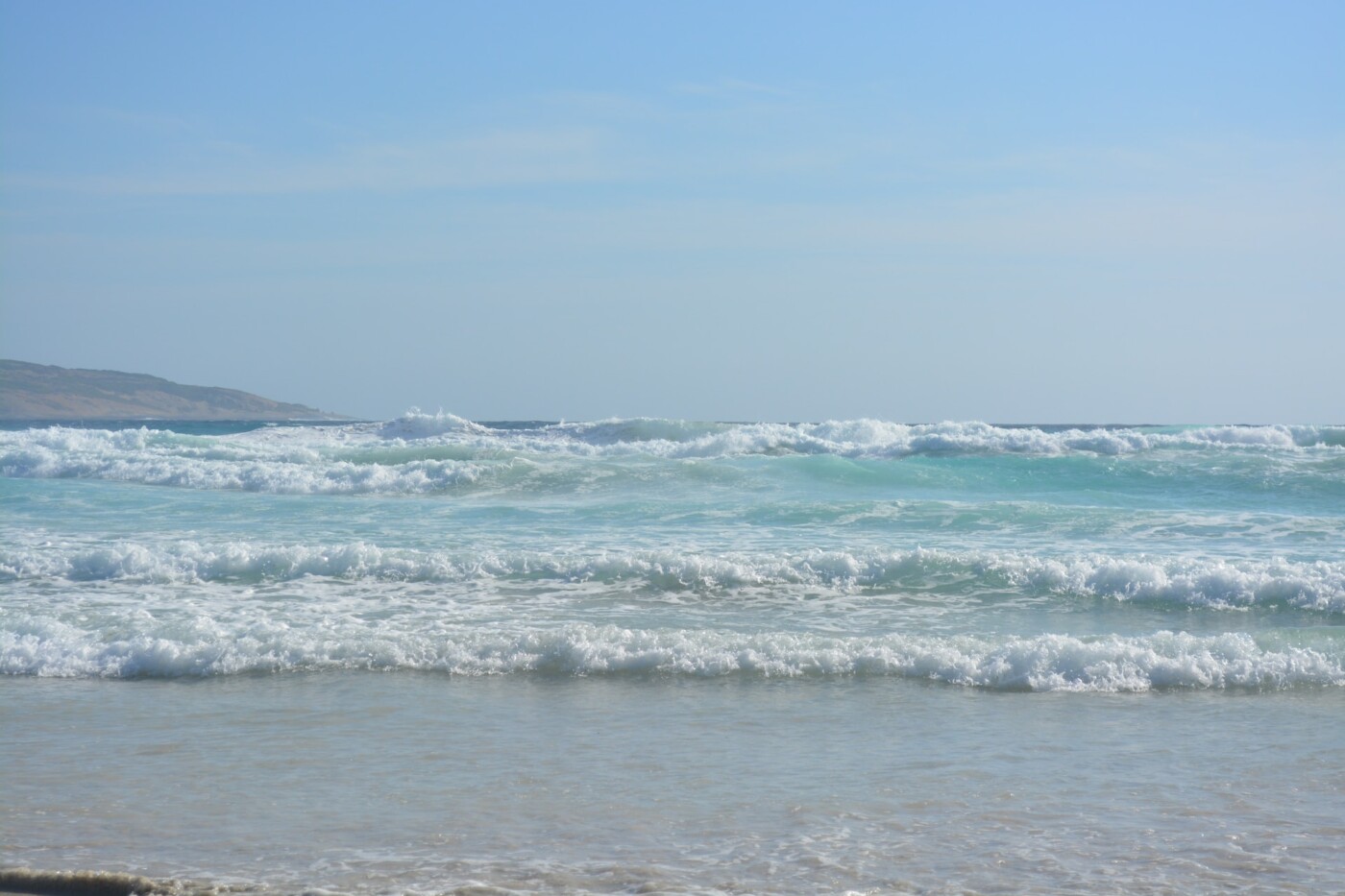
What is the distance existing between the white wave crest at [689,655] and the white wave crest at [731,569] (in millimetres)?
2107

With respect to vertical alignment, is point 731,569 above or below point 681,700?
above

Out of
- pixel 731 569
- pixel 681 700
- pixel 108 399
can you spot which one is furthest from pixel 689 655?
pixel 108 399

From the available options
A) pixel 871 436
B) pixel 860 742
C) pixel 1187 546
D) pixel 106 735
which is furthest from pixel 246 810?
pixel 871 436

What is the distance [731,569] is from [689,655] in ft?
9.56

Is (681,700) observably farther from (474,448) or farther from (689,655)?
(474,448)

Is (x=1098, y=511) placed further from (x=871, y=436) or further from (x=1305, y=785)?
(x=871, y=436)

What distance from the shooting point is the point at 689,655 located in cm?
762

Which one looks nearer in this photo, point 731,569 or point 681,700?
point 681,700

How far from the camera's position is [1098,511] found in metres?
14.7

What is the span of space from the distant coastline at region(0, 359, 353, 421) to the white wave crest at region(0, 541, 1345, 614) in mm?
66628

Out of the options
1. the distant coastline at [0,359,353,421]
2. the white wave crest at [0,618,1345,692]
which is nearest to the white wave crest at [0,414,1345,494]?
the white wave crest at [0,618,1345,692]

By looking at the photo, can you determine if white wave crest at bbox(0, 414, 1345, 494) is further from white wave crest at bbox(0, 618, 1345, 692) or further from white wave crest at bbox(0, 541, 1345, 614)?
white wave crest at bbox(0, 618, 1345, 692)

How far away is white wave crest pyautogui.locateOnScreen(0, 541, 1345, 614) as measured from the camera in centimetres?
972

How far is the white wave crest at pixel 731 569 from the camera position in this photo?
9719 mm
